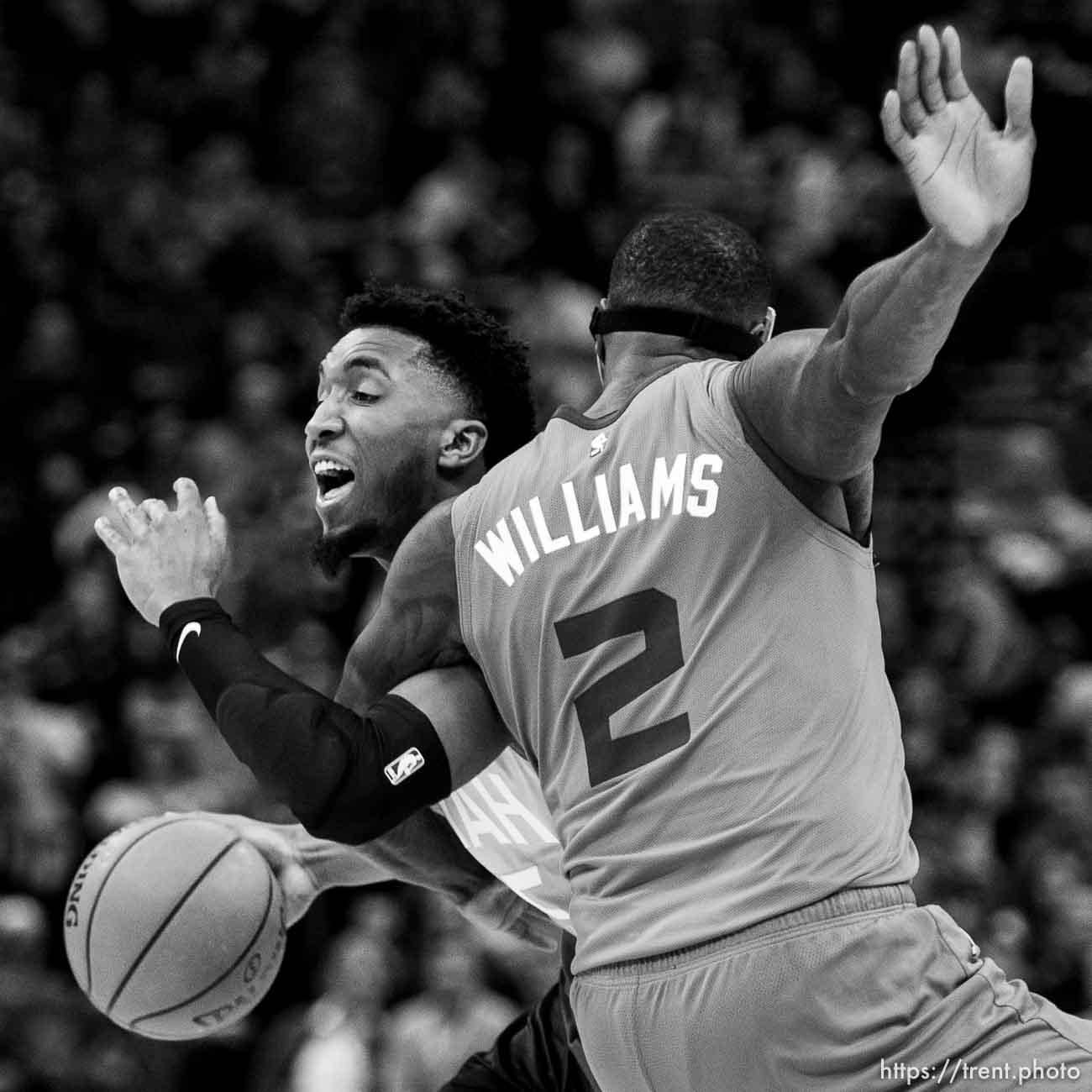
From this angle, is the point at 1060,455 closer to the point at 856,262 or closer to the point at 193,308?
the point at 856,262

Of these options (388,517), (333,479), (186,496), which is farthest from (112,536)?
(388,517)

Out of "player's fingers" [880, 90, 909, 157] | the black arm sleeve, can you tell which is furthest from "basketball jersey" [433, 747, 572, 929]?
"player's fingers" [880, 90, 909, 157]

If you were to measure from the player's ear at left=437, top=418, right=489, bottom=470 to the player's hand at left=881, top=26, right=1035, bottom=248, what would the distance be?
5.90 feet

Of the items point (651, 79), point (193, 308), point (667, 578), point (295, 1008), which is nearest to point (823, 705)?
point (667, 578)

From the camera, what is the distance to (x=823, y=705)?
3225 millimetres

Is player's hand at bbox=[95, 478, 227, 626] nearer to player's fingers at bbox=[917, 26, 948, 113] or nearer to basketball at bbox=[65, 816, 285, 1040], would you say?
basketball at bbox=[65, 816, 285, 1040]

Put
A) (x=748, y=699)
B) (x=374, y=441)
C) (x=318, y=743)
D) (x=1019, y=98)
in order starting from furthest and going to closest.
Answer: (x=374, y=441) → (x=318, y=743) → (x=748, y=699) → (x=1019, y=98)

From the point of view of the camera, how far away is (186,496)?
4.05 metres

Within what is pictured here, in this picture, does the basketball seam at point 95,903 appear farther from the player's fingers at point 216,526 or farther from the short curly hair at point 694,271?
the short curly hair at point 694,271

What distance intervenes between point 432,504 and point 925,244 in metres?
1.91

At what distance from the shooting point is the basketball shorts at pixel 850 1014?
3053 millimetres

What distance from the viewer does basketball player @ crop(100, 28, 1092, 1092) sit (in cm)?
292

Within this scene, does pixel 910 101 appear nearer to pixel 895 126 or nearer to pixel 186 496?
pixel 895 126

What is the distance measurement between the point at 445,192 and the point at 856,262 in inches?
105
